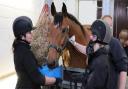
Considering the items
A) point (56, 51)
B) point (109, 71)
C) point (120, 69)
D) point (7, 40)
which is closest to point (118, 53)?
point (120, 69)

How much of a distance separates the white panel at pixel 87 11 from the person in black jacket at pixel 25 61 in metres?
5.05

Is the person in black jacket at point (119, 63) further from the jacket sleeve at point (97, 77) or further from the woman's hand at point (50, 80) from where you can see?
the woman's hand at point (50, 80)

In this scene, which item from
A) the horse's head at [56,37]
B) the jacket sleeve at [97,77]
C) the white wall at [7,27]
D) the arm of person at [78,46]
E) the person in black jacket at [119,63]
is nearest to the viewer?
the jacket sleeve at [97,77]

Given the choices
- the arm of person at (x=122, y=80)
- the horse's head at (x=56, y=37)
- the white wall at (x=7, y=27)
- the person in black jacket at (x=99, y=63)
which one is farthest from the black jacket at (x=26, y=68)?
the white wall at (x=7, y=27)

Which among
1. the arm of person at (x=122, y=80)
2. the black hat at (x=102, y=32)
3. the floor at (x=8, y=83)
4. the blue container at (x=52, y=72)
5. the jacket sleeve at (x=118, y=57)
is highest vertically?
the black hat at (x=102, y=32)

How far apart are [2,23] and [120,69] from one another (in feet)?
9.18

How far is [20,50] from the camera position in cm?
217

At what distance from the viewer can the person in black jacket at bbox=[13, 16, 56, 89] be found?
6.98ft

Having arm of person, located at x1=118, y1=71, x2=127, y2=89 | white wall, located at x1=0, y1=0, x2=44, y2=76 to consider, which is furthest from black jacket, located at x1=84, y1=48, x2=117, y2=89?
white wall, located at x1=0, y1=0, x2=44, y2=76

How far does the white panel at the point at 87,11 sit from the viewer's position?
23.5 ft

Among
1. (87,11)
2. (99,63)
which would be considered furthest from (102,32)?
(87,11)

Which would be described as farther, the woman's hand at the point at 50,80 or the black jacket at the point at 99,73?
the woman's hand at the point at 50,80

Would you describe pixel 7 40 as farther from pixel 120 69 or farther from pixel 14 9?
pixel 120 69

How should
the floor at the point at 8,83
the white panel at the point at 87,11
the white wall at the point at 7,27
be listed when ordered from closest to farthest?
the floor at the point at 8,83
the white wall at the point at 7,27
the white panel at the point at 87,11
